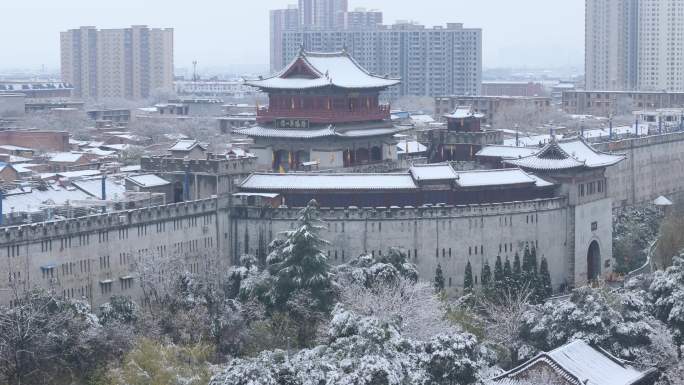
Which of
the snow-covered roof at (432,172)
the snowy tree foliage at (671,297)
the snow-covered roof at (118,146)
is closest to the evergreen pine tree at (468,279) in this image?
the snow-covered roof at (432,172)

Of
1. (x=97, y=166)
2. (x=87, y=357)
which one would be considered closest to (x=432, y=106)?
(x=97, y=166)

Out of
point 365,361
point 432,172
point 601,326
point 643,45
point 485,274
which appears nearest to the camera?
point 365,361

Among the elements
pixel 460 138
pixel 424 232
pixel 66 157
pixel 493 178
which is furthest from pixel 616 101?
pixel 424 232

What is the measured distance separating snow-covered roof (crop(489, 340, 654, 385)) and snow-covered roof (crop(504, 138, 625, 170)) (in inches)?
963

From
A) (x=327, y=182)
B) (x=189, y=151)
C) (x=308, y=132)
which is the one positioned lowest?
(x=327, y=182)

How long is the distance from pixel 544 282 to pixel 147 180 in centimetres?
1944

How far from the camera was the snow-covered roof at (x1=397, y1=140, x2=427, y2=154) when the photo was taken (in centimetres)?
8608

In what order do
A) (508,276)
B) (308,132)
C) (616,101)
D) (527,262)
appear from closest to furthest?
(508,276) < (527,262) < (308,132) < (616,101)

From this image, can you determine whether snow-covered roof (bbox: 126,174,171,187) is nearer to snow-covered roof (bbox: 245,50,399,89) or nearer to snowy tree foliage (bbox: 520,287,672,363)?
snow-covered roof (bbox: 245,50,399,89)

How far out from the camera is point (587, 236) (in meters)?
72.4

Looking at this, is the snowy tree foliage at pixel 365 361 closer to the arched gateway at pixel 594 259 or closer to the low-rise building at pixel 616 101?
the arched gateway at pixel 594 259

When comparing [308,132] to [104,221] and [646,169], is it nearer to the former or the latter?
[104,221]

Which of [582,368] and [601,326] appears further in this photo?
[601,326]

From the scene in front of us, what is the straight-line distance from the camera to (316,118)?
74.1 meters
